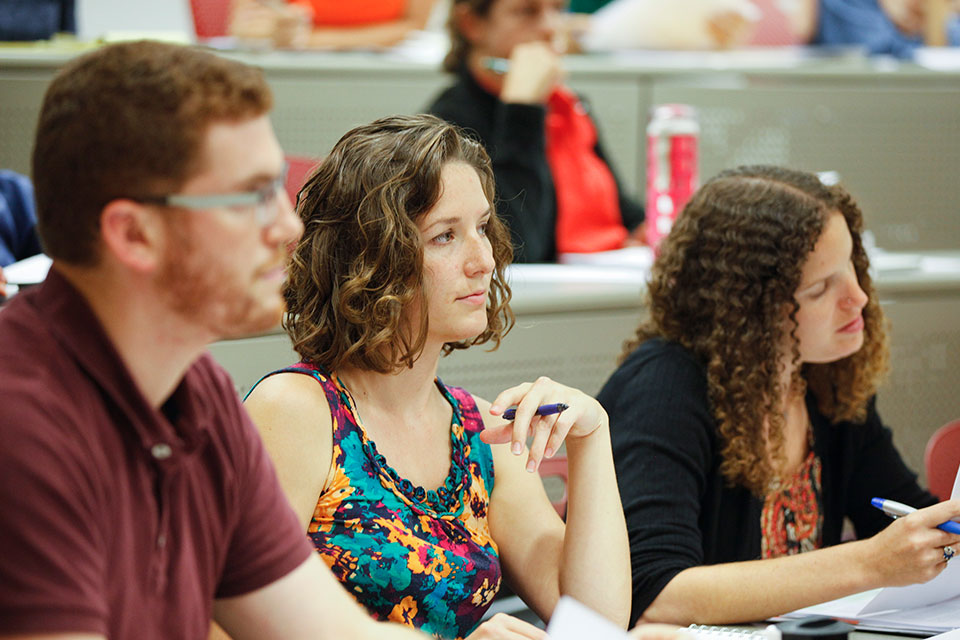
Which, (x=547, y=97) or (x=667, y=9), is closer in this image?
(x=547, y=97)

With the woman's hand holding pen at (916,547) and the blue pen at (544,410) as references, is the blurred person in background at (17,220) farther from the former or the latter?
the woman's hand holding pen at (916,547)

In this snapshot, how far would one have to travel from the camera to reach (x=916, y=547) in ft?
4.37

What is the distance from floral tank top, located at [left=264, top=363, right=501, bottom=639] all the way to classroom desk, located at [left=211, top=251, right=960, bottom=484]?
24.6 inches

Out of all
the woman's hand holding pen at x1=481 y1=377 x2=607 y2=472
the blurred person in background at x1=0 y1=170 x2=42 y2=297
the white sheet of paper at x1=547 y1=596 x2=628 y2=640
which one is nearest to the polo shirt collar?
the white sheet of paper at x1=547 y1=596 x2=628 y2=640

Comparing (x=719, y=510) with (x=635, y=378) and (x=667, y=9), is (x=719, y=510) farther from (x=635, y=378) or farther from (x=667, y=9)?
(x=667, y=9)

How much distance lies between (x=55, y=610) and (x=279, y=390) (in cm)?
52

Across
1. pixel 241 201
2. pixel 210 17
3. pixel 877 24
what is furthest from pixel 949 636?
pixel 877 24

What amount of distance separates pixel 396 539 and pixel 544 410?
0.22 meters

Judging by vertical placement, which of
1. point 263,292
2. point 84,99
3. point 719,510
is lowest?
point 719,510

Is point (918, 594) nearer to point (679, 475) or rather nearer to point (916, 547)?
point (916, 547)

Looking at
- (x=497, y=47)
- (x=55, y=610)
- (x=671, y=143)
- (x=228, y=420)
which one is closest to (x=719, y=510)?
(x=228, y=420)

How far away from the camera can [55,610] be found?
0.75m

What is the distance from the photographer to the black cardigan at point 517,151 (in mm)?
2676

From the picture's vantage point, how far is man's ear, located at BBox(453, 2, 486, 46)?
A: 2.85m
